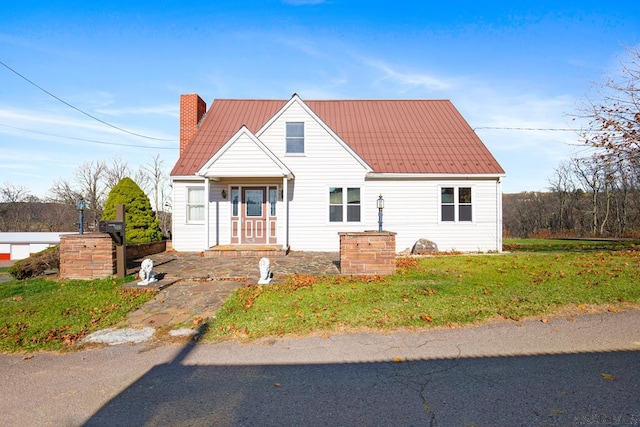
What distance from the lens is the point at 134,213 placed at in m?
15.1

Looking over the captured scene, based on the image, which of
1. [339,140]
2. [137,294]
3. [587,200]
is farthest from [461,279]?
[587,200]

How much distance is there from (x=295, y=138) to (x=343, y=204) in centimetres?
333

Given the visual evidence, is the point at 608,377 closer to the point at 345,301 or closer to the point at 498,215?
the point at 345,301

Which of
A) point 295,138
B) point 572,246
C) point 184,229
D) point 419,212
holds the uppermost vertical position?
point 295,138

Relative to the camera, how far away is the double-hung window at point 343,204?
1531 centimetres

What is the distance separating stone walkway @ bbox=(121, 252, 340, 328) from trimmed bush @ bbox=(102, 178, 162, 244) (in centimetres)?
224

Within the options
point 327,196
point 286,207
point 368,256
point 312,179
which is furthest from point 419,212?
point 368,256

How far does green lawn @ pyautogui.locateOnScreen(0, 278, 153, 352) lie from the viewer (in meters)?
5.34

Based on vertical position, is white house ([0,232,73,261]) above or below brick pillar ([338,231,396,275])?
below

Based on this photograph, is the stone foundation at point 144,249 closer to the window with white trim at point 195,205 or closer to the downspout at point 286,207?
the window with white trim at point 195,205

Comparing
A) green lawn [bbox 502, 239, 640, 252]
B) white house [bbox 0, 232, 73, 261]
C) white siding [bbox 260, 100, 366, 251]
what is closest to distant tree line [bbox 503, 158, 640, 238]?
green lawn [bbox 502, 239, 640, 252]

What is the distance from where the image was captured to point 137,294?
304 inches

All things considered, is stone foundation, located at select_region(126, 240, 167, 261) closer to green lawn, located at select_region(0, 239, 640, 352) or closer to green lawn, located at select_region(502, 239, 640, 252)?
green lawn, located at select_region(0, 239, 640, 352)

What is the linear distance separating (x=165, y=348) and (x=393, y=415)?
10.5ft
